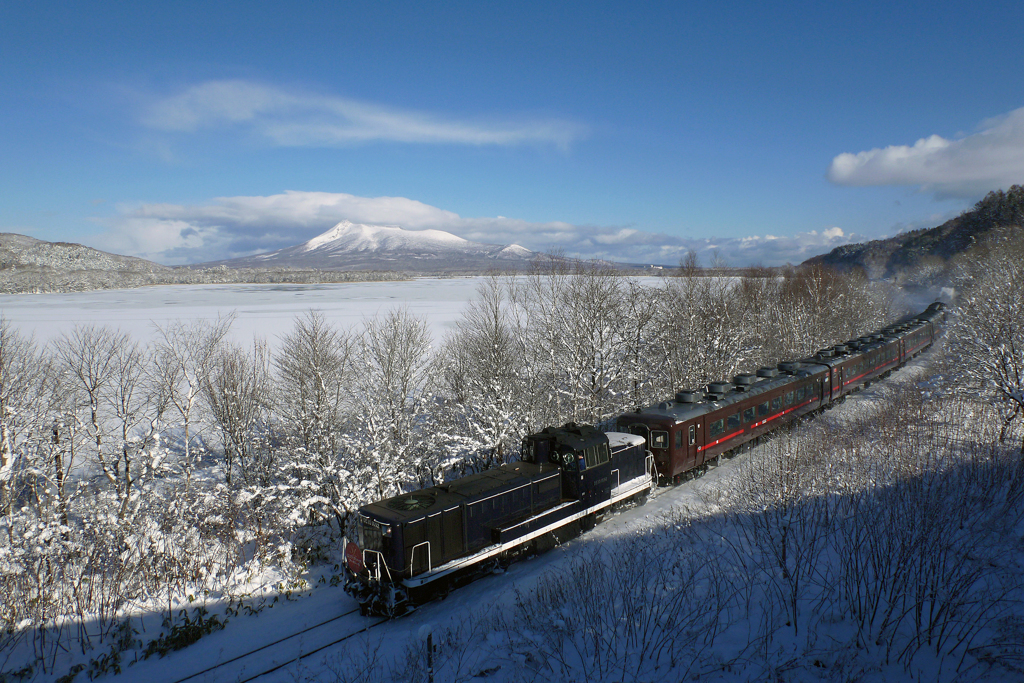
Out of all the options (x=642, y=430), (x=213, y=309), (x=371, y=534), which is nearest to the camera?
(x=371, y=534)

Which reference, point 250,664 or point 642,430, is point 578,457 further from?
point 250,664

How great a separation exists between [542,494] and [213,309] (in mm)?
58883

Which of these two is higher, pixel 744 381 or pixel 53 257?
pixel 53 257

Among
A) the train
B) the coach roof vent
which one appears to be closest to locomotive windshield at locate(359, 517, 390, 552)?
the train

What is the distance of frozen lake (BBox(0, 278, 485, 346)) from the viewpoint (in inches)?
1772

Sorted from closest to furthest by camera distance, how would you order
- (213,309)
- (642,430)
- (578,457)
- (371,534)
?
(371,534) < (578,457) < (642,430) < (213,309)

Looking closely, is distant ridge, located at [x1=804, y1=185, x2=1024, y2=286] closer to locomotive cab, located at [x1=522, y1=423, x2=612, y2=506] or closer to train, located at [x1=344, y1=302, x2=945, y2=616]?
train, located at [x1=344, y1=302, x2=945, y2=616]

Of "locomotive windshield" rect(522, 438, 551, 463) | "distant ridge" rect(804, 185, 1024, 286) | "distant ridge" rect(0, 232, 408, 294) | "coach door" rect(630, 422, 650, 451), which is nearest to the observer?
"locomotive windshield" rect(522, 438, 551, 463)

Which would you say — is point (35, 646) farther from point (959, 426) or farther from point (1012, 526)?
point (959, 426)

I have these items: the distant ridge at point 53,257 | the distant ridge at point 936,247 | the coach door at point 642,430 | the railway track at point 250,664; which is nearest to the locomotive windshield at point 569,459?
the coach door at point 642,430

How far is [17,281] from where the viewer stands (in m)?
79.4

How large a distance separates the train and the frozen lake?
74.6ft

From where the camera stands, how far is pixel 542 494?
14.0m

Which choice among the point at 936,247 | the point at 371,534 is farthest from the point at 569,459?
the point at 936,247
